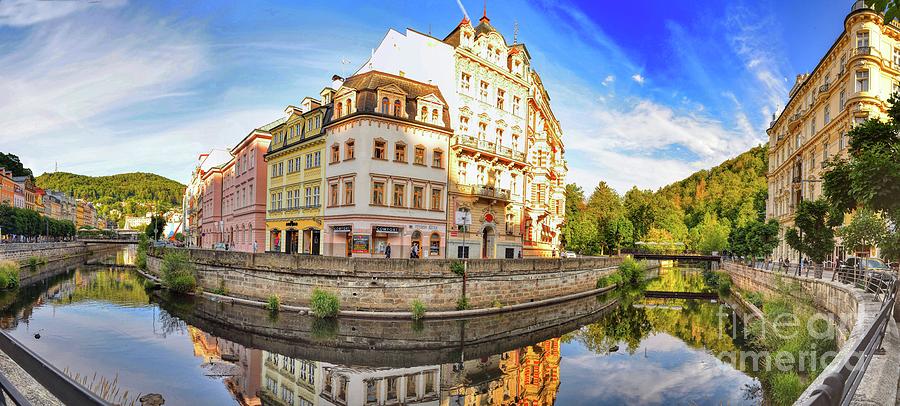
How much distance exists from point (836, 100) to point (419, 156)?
35.2m

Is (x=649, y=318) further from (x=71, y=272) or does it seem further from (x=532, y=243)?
(x=71, y=272)

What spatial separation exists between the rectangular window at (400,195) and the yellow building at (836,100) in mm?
23896

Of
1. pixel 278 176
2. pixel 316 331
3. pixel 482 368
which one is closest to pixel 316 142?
pixel 278 176

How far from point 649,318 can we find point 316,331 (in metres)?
20.2

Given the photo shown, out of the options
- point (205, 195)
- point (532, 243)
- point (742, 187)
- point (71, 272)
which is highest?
point (742, 187)

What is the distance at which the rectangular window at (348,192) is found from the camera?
3234cm

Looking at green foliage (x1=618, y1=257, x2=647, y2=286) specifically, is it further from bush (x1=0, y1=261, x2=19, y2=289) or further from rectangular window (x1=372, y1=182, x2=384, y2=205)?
bush (x1=0, y1=261, x2=19, y2=289)

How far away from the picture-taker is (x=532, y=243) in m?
44.0

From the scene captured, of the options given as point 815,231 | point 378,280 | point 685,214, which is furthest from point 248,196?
point 685,214

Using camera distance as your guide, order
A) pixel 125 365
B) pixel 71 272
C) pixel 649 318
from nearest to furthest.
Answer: pixel 125 365
pixel 649 318
pixel 71 272

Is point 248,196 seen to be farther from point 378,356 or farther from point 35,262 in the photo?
point 378,356

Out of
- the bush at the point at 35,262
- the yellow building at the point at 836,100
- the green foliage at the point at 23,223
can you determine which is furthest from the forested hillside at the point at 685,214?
the green foliage at the point at 23,223

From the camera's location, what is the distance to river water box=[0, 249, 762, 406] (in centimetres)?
1509

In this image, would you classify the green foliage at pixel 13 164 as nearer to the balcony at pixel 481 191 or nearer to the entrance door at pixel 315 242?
the entrance door at pixel 315 242
